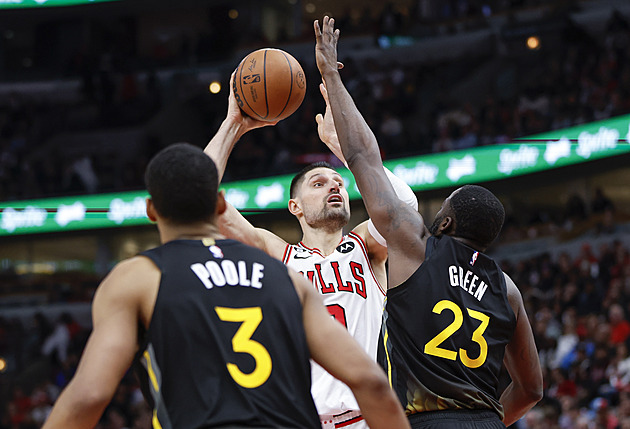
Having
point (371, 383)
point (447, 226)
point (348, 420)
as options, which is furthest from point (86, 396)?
point (348, 420)

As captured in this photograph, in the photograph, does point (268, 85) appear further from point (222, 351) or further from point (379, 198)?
point (222, 351)

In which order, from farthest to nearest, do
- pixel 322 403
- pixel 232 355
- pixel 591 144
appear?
A: 1. pixel 591 144
2. pixel 322 403
3. pixel 232 355

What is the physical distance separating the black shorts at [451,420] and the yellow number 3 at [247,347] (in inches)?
52.5

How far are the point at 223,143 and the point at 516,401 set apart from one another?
6.58 feet

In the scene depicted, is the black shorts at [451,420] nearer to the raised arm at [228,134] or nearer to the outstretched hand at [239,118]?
the raised arm at [228,134]

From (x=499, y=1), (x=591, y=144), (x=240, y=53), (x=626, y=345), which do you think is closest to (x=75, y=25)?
(x=240, y=53)

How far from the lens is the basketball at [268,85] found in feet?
14.9

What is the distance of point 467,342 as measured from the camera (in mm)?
3449

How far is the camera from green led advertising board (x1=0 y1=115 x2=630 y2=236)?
14.9m

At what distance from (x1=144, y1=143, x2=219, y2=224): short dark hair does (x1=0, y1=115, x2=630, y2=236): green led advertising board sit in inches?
469

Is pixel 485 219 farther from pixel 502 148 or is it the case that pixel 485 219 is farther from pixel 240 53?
pixel 240 53

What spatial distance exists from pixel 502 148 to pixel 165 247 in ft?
44.2

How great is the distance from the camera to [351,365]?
2.42m

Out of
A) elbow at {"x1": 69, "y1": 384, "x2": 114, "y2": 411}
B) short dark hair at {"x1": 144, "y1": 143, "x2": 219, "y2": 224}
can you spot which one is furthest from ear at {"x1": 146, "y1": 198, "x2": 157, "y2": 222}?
elbow at {"x1": 69, "y1": 384, "x2": 114, "y2": 411}
